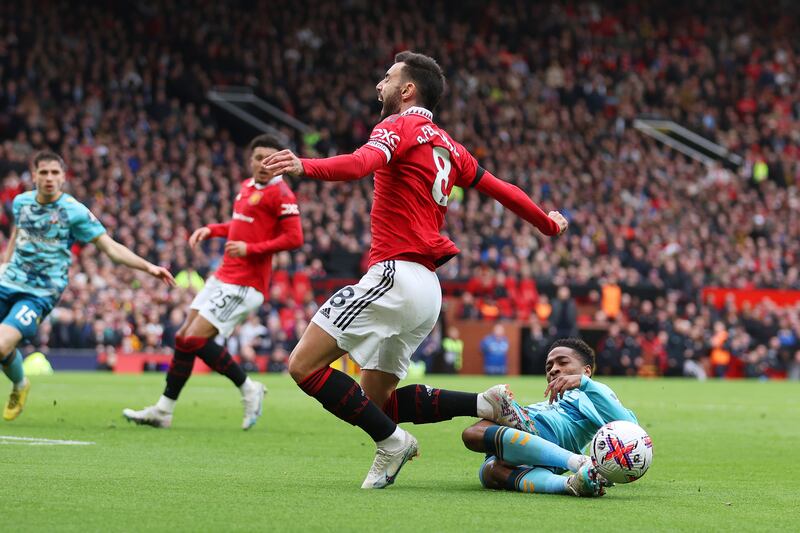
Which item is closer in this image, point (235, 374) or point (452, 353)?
point (235, 374)

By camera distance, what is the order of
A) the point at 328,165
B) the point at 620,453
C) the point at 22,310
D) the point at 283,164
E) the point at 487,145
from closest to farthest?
the point at 283,164 → the point at 328,165 → the point at 620,453 → the point at 22,310 → the point at 487,145

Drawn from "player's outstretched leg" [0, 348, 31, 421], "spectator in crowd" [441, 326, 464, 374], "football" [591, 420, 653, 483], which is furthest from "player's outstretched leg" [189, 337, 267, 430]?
"spectator in crowd" [441, 326, 464, 374]

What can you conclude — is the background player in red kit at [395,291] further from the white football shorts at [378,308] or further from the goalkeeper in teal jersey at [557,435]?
the goalkeeper in teal jersey at [557,435]

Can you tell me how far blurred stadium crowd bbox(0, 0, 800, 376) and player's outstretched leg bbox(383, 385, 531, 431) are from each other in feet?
61.5

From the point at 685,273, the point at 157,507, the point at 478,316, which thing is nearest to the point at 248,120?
the point at 478,316

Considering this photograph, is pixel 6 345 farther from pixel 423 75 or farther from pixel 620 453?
pixel 620 453

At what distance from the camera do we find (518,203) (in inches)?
293

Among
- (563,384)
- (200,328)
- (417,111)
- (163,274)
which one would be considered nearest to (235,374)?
(200,328)

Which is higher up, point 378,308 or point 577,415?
point 378,308

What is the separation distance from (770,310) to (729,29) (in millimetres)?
16971

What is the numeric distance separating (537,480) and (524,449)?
0.18 meters

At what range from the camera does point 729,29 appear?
4553cm

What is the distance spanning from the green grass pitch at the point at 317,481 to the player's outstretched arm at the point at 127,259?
49.3 inches

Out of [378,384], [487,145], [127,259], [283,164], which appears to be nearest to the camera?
[283,164]
